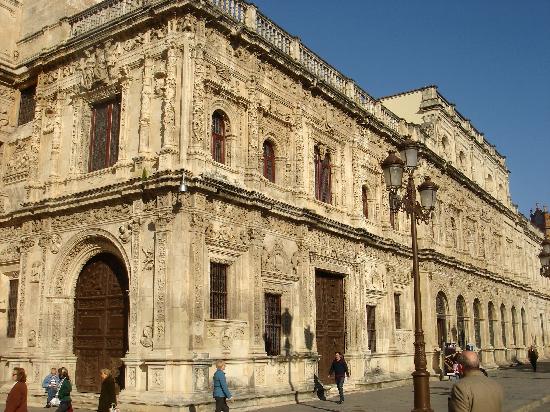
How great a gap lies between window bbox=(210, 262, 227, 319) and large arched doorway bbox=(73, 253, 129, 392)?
7.52 feet

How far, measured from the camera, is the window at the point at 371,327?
22.6 m

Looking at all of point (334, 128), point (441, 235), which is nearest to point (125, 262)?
point (334, 128)

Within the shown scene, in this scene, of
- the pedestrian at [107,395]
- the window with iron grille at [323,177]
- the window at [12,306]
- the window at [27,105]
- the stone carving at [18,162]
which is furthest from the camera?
the window with iron grille at [323,177]

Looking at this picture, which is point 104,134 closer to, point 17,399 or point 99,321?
point 99,321

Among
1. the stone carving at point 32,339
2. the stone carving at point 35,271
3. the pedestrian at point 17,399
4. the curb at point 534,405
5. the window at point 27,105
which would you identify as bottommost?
the curb at point 534,405

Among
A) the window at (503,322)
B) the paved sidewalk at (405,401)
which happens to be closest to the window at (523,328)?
the window at (503,322)

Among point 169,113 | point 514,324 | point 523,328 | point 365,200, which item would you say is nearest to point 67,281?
point 169,113

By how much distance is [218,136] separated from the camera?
55.2 ft

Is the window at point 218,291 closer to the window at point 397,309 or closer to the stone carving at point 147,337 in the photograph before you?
the stone carving at point 147,337

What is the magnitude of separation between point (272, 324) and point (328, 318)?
3.37m

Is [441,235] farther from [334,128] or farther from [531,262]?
[531,262]

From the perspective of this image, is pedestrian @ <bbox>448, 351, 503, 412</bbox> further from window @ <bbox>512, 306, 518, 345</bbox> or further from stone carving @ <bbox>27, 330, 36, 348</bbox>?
window @ <bbox>512, 306, 518, 345</bbox>

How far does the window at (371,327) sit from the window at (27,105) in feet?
44.0

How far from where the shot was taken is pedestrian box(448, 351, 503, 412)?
4.96 metres
